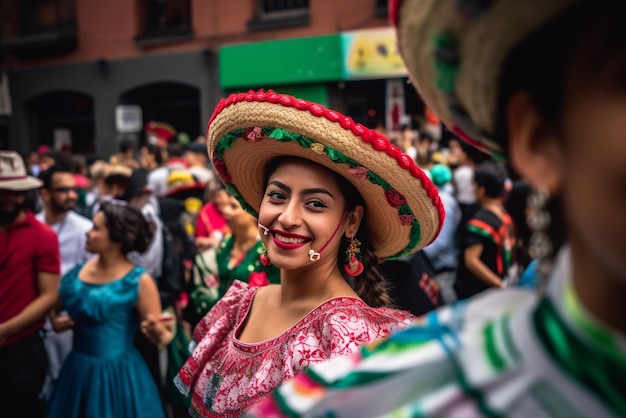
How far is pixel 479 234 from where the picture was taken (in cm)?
418

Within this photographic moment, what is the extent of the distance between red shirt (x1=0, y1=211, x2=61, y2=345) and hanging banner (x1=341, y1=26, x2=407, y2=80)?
8.54 m

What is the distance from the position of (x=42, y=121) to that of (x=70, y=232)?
13.2 m

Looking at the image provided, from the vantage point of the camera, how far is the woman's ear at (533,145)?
78 cm

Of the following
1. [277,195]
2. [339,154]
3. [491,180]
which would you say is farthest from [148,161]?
[339,154]

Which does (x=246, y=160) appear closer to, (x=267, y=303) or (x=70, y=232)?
(x=267, y=303)

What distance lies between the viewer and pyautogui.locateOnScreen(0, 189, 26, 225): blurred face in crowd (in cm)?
342

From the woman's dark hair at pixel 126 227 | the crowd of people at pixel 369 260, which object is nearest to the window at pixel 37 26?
the crowd of people at pixel 369 260

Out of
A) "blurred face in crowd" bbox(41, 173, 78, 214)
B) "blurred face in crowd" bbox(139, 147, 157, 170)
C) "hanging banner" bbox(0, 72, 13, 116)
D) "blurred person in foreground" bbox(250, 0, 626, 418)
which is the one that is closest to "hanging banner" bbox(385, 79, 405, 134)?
"blurred face in crowd" bbox(139, 147, 157, 170)

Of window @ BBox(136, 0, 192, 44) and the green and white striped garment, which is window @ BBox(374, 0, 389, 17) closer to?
window @ BBox(136, 0, 192, 44)

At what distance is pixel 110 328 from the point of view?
3.33 metres

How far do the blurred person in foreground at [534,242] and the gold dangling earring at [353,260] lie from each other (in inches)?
46.4

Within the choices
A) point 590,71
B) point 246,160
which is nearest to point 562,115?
point 590,71

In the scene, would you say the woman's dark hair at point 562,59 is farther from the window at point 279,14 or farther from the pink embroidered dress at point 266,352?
the window at point 279,14

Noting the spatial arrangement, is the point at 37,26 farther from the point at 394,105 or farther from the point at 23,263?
the point at 23,263
